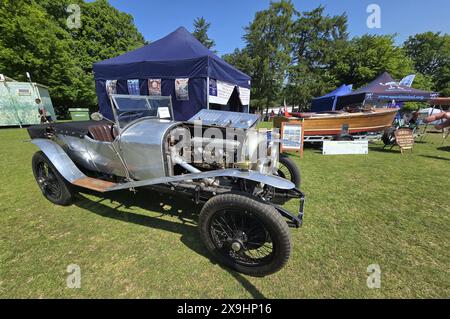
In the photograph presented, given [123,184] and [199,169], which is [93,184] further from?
[199,169]

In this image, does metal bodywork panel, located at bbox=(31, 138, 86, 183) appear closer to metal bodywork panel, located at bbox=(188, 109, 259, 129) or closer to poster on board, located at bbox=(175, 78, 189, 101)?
metal bodywork panel, located at bbox=(188, 109, 259, 129)

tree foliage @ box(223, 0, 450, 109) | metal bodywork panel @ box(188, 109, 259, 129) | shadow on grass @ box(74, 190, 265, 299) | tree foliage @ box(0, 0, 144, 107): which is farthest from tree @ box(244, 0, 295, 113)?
shadow on grass @ box(74, 190, 265, 299)

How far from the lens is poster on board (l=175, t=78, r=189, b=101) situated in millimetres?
6704

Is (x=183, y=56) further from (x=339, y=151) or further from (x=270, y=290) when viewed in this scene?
(x=270, y=290)

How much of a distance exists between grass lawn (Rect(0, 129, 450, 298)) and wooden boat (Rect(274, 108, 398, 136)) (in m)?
3.70

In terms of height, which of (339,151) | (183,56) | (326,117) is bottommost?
(339,151)

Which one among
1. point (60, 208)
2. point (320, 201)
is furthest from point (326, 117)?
point (60, 208)

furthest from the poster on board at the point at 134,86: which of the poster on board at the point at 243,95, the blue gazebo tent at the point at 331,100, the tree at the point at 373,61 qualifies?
the tree at the point at 373,61

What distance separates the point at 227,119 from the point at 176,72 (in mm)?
4522

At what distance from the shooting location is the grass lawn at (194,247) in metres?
1.82

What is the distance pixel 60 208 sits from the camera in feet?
10.1

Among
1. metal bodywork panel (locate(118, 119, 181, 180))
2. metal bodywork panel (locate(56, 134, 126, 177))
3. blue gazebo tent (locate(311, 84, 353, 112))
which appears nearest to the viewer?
metal bodywork panel (locate(118, 119, 181, 180))

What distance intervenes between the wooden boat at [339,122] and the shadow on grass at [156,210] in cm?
530
